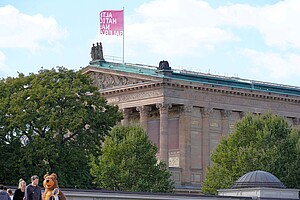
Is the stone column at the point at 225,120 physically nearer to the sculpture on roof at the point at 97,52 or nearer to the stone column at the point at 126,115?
the stone column at the point at 126,115

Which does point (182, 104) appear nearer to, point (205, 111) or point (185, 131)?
point (185, 131)

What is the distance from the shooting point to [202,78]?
113 metres

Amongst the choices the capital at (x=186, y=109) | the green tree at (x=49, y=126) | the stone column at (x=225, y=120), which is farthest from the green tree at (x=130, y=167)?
the stone column at (x=225, y=120)

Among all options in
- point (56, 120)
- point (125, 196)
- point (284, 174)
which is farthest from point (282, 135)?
point (125, 196)

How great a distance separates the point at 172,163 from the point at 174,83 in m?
11.0

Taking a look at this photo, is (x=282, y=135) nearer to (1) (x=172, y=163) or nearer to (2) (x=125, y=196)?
(1) (x=172, y=163)

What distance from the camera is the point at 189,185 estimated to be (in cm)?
10925

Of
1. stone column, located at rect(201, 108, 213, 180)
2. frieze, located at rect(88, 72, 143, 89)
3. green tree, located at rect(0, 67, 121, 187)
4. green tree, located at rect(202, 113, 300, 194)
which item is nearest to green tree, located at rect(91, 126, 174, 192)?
green tree, located at rect(202, 113, 300, 194)

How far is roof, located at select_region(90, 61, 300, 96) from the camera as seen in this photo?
110688 millimetres

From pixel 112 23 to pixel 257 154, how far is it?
3390cm

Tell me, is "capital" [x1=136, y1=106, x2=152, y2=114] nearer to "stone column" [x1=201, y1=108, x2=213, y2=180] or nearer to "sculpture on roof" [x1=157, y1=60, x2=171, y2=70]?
"sculpture on roof" [x1=157, y1=60, x2=171, y2=70]

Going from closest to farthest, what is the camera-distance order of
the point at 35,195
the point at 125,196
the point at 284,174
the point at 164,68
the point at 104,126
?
the point at 35,195, the point at 125,196, the point at 104,126, the point at 284,174, the point at 164,68

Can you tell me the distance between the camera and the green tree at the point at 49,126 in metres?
74.2

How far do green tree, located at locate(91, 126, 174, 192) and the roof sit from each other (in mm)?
18555
